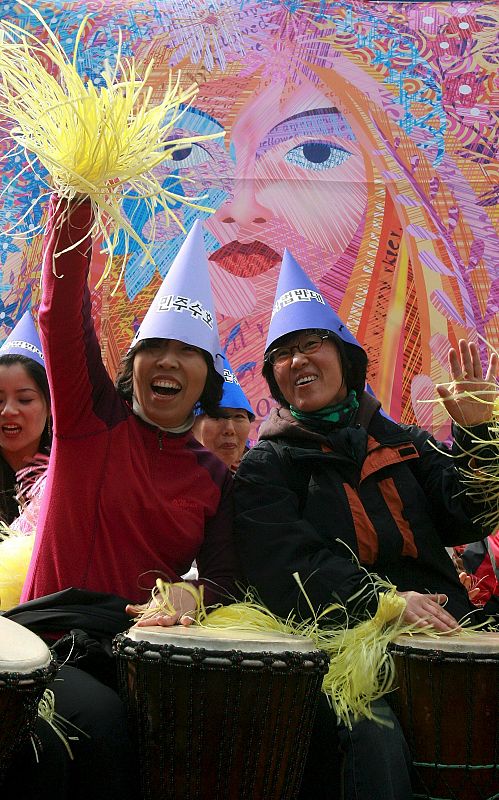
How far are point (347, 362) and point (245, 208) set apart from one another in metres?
2.54

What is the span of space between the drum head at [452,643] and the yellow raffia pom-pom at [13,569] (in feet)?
4.21

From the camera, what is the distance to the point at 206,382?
10.6 ft

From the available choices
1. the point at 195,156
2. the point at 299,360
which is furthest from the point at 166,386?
the point at 195,156

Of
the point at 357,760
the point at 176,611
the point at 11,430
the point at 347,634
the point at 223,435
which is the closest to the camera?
the point at 357,760

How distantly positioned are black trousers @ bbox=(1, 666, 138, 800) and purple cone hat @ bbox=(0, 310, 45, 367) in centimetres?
214

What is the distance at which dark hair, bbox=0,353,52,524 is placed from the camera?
3.80 m

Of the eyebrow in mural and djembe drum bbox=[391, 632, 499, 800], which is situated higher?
the eyebrow in mural

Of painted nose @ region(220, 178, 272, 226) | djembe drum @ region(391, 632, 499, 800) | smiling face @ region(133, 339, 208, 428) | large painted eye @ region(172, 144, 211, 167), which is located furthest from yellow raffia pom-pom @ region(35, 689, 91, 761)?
large painted eye @ region(172, 144, 211, 167)

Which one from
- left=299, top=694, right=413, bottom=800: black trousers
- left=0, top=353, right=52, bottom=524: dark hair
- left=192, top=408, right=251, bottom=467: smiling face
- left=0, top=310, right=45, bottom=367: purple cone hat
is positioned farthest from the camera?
left=192, top=408, right=251, bottom=467: smiling face

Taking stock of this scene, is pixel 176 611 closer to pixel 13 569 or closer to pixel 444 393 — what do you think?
pixel 13 569

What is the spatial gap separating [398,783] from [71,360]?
4.88ft

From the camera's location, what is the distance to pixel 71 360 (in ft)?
8.90

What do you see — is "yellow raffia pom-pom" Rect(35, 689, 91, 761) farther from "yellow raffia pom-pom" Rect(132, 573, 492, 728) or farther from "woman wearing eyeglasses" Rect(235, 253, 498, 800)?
"woman wearing eyeglasses" Rect(235, 253, 498, 800)

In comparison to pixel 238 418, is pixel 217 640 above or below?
below
